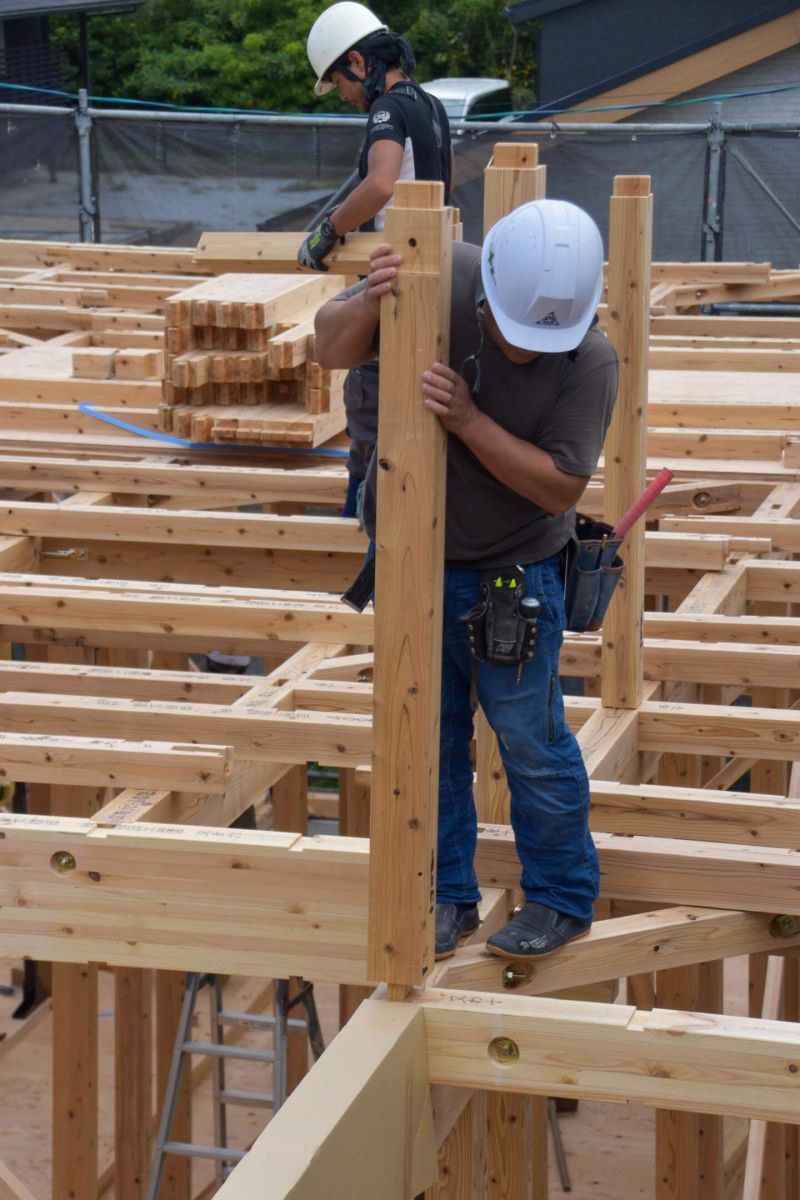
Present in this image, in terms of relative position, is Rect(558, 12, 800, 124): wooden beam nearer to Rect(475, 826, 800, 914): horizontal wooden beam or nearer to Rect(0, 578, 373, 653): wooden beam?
Rect(0, 578, 373, 653): wooden beam

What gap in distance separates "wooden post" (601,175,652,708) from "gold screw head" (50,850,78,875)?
5.93 ft

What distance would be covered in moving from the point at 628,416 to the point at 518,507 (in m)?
1.45

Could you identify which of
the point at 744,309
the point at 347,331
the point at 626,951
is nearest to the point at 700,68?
the point at 744,309

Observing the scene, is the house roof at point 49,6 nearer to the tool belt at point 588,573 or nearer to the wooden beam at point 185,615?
the wooden beam at point 185,615

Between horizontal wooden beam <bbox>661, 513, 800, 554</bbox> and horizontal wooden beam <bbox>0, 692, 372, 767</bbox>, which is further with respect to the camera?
horizontal wooden beam <bbox>661, 513, 800, 554</bbox>

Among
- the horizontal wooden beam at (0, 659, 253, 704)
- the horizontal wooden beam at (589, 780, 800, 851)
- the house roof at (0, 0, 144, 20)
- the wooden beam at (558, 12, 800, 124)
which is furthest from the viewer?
the house roof at (0, 0, 144, 20)

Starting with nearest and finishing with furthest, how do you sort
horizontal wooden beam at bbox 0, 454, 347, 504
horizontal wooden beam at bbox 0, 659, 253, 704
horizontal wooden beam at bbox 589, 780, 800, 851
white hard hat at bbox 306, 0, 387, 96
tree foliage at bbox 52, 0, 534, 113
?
horizontal wooden beam at bbox 589, 780, 800, 851 < horizontal wooden beam at bbox 0, 659, 253, 704 < white hard hat at bbox 306, 0, 387, 96 < horizontal wooden beam at bbox 0, 454, 347, 504 < tree foliage at bbox 52, 0, 534, 113

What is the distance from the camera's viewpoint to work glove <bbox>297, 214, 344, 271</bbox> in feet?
20.4

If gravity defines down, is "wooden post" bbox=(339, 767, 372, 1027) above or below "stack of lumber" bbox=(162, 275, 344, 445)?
below

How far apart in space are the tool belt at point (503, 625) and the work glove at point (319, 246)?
9.51 ft

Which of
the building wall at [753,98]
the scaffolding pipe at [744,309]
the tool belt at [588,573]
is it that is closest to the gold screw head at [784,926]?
the tool belt at [588,573]

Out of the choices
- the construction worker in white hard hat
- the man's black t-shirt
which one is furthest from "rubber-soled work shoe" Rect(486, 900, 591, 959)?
the man's black t-shirt

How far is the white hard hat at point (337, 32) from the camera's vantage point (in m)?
5.74

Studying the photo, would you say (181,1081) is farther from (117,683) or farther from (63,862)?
(63,862)
